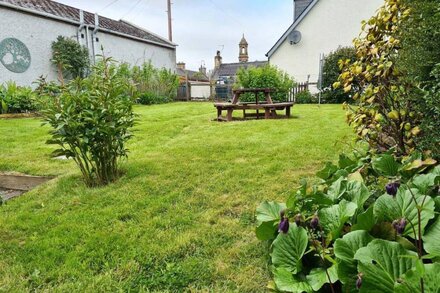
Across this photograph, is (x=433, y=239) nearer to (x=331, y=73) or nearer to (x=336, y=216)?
(x=336, y=216)

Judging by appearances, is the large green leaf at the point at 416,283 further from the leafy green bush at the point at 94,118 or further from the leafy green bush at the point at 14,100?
the leafy green bush at the point at 14,100

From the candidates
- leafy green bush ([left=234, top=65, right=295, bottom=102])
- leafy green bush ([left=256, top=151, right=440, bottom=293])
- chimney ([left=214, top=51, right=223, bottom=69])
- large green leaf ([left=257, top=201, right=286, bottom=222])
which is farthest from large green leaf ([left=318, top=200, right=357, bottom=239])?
chimney ([left=214, top=51, right=223, bottom=69])

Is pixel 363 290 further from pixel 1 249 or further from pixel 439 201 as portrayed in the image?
pixel 1 249

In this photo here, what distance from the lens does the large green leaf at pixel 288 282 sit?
1.25 metres

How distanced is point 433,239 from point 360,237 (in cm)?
27

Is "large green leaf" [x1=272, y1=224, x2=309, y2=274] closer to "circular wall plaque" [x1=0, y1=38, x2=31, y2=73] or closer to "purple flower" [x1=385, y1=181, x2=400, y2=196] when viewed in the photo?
"purple flower" [x1=385, y1=181, x2=400, y2=196]

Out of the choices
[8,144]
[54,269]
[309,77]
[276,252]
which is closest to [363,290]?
[276,252]

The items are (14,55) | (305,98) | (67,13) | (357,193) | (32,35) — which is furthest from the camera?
(67,13)

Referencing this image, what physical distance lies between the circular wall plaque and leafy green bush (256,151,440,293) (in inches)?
507

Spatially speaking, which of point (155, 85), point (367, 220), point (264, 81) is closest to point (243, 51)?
point (155, 85)

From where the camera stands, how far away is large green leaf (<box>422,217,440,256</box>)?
1.16 metres

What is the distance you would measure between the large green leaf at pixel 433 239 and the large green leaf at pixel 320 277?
0.35m

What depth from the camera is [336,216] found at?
1510mm

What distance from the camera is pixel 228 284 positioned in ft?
5.04
